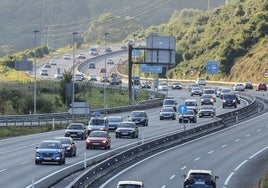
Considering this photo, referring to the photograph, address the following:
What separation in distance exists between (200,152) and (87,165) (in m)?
13.0

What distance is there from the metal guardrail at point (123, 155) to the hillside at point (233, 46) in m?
74.1

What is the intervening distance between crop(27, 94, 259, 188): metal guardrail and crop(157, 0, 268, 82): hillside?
2916 inches

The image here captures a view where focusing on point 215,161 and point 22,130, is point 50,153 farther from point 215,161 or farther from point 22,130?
point 22,130

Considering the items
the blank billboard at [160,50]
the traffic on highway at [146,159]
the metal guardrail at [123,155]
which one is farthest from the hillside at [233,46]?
the metal guardrail at [123,155]

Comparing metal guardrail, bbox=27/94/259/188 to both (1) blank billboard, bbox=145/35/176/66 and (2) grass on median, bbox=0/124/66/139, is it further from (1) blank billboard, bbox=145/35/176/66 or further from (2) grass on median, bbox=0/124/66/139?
(1) blank billboard, bbox=145/35/176/66

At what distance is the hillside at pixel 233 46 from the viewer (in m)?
153

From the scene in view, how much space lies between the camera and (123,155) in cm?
4559

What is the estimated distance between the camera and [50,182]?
3444 cm

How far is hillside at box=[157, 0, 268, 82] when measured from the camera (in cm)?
15338

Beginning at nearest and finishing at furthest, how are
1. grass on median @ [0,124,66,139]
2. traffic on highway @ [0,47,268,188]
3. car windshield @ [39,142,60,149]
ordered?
traffic on highway @ [0,47,268,188], car windshield @ [39,142,60,149], grass on median @ [0,124,66,139]

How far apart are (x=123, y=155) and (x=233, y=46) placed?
11845 centimetres

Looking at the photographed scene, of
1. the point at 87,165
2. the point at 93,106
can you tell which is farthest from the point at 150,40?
the point at 87,165

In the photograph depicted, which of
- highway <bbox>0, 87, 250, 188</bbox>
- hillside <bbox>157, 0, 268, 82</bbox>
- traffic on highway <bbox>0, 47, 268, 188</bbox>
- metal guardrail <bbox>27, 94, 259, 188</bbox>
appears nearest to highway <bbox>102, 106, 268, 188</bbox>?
traffic on highway <bbox>0, 47, 268, 188</bbox>

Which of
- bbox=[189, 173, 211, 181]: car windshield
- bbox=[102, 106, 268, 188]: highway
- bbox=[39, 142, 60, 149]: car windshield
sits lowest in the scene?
bbox=[102, 106, 268, 188]: highway
